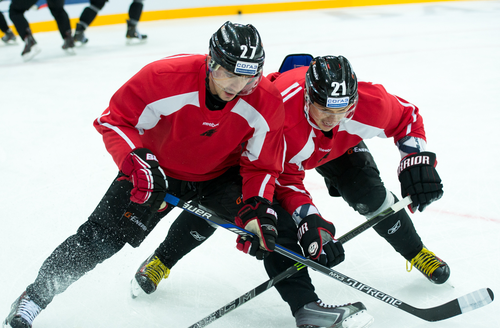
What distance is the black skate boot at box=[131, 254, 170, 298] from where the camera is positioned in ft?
6.38

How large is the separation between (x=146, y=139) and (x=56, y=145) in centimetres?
177

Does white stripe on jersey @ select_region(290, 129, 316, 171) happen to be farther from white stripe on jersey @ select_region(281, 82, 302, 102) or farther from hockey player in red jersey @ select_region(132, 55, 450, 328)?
white stripe on jersey @ select_region(281, 82, 302, 102)

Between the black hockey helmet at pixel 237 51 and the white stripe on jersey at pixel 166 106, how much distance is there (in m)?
0.14

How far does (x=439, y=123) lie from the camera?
11.6ft

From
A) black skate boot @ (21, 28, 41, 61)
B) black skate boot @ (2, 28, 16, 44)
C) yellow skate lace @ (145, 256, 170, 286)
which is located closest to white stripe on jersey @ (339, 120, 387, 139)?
yellow skate lace @ (145, 256, 170, 286)

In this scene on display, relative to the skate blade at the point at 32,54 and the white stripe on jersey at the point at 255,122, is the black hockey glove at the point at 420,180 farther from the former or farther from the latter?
the skate blade at the point at 32,54

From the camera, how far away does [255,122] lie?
5.52ft

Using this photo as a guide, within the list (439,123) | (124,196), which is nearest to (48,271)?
(124,196)

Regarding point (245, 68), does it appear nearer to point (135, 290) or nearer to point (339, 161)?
point (339, 161)

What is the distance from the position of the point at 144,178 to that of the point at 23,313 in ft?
2.24

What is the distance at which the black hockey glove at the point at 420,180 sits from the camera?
184cm

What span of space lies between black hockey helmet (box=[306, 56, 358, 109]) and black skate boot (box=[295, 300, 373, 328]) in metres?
0.72

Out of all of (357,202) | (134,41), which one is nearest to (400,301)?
(357,202)

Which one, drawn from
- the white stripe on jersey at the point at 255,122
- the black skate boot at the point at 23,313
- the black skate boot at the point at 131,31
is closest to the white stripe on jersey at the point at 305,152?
the white stripe on jersey at the point at 255,122
